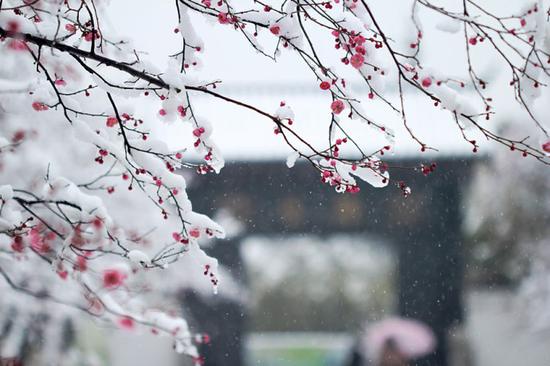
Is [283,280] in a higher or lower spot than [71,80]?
higher

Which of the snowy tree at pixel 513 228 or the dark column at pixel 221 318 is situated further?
the snowy tree at pixel 513 228

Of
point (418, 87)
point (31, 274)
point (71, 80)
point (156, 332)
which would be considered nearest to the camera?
point (418, 87)

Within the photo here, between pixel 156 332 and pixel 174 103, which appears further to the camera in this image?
pixel 156 332

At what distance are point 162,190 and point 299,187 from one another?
679 cm

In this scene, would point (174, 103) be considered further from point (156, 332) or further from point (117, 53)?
point (156, 332)

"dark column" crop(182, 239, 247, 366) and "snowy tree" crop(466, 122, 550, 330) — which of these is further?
"snowy tree" crop(466, 122, 550, 330)

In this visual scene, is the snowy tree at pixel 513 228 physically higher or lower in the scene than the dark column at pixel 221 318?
higher

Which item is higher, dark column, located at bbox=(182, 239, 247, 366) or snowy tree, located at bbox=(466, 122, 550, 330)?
snowy tree, located at bbox=(466, 122, 550, 330)

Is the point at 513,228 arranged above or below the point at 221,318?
above

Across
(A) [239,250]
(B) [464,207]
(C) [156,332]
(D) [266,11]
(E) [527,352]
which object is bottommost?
(C) [156,332]

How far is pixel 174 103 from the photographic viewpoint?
1774 millimetres

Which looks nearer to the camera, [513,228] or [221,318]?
[221,318]

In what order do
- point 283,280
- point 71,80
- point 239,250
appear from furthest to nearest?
point 283,280
point 239,250
point 71,80

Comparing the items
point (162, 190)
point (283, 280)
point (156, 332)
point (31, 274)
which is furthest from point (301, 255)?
point (162, 190)
